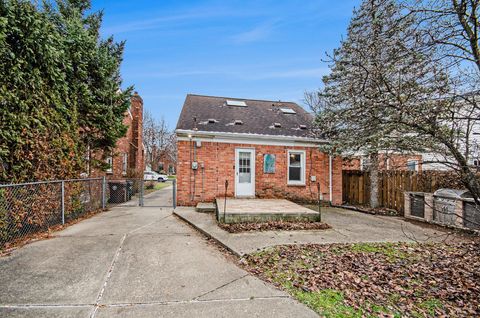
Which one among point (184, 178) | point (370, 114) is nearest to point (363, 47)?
point (370, 114)

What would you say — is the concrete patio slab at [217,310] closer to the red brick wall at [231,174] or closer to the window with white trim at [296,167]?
the red brick wall at [231,174]

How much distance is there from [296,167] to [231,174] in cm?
317

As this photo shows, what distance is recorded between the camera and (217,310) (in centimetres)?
291

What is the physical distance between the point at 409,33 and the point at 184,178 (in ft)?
28.4

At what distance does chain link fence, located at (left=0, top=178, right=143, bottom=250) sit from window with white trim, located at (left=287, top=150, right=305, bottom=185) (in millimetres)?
8299

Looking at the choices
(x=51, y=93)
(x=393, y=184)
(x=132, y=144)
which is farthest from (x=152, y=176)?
(x=393, y=184)

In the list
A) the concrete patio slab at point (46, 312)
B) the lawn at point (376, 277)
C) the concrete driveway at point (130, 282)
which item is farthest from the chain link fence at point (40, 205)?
the lawn at point (376, 277)

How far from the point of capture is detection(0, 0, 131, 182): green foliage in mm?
5312

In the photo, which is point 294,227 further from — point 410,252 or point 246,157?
point 246,157

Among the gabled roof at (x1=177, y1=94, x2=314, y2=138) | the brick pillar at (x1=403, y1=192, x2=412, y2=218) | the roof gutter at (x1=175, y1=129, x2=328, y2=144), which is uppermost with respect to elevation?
the gabled roof at (x1=177, y1=94, x2=314, y2=138)

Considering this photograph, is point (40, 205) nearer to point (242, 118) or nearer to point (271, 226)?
point (271, 226)

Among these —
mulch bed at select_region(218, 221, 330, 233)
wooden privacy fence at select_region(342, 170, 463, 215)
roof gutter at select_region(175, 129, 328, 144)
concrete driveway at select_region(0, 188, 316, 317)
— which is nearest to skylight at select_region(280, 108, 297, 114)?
roof gutter at select_region(175, 129, 328, 144)

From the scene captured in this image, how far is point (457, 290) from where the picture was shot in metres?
3.48

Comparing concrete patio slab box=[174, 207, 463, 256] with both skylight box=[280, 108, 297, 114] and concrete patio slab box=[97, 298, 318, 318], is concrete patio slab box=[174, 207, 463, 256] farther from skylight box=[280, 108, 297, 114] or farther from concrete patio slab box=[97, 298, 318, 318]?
skylight box=[280, 108, 297, 114]
